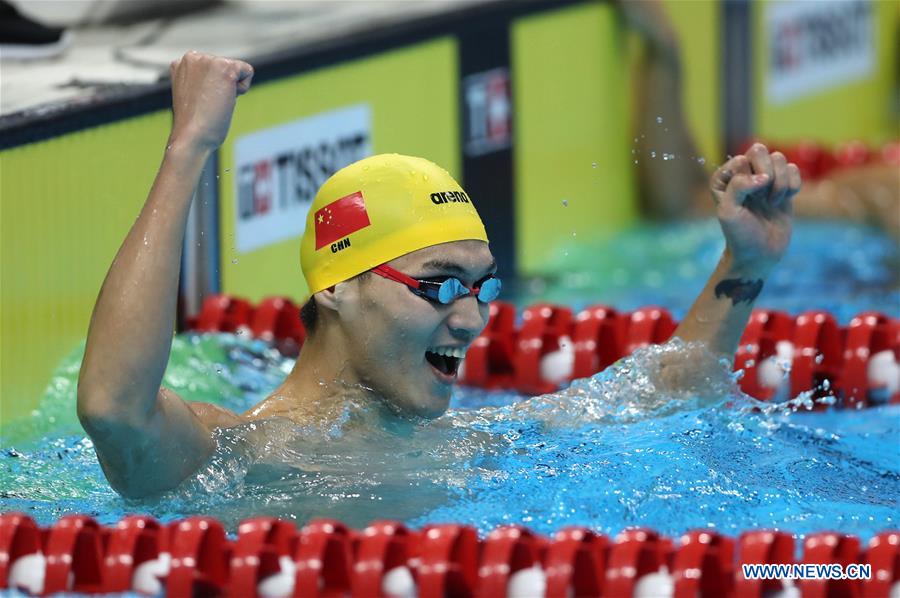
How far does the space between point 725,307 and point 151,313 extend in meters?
1.22

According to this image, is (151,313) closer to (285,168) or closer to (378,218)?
(378,218)

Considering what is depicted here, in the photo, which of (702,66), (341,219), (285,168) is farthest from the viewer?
(702,66)

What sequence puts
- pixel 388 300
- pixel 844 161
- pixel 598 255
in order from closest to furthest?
pixel 388 300
pixel 598 255
pixel 844 161

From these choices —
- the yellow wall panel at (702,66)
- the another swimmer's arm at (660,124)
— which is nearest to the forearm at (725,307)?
the another swimmer's arm at (660,124)

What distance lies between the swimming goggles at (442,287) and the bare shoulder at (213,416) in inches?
13.3

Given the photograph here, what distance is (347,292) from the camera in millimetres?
2621

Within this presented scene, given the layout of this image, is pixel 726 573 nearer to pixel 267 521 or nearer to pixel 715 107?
pixel 267 521

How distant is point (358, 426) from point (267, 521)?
1.48 ft

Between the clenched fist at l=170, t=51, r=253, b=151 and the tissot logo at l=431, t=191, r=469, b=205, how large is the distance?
48cm

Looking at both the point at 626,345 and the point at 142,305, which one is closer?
the point at 142,305

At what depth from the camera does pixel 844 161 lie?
238 inches

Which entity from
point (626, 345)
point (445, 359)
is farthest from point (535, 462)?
point (626, 345)

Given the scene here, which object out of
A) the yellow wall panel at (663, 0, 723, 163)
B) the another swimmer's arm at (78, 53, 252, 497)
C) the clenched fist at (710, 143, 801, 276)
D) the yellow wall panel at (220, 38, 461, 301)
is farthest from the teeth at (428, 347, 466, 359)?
the yellow wall panel at (663, 0, 723, 163)

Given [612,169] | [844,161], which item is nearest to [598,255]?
[612,169]
